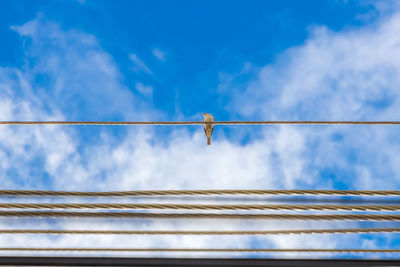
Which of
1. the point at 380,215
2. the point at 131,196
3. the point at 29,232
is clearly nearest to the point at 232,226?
the point at 131,196

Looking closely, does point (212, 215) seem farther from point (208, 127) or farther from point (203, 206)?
point (208, 127)

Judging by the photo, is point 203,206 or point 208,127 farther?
point 208,127

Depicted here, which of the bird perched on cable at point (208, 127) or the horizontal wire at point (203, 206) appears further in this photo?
the bird perched on cable at point (208, 127)

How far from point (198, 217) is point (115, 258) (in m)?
0.74

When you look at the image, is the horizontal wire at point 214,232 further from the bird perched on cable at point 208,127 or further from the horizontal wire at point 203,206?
the bird perched on cable at point 208,127

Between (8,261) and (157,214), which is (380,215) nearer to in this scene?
(157,214)

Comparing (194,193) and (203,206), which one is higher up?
(194,193)

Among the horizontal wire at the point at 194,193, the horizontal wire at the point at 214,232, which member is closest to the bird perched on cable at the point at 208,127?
the horizontal wire at the point at 194,193

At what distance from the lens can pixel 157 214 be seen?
2629 millimetres

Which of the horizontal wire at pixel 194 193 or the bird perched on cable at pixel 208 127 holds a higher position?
the bird perched on cable at pixel 208 127

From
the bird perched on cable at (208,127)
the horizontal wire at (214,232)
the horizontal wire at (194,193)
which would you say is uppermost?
the bird perched on cable at (208,127)

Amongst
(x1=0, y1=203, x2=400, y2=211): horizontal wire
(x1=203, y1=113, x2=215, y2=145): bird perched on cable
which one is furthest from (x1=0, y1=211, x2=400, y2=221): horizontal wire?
(x1=203, y1=113, x2=215, y2=145): bird perched on cable

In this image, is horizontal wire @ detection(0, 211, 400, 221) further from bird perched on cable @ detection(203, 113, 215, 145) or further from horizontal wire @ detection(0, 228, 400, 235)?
bird perched on cable @ detection(203, 113, 215, 145)

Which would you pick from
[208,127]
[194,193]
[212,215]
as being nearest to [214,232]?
[212,215]
